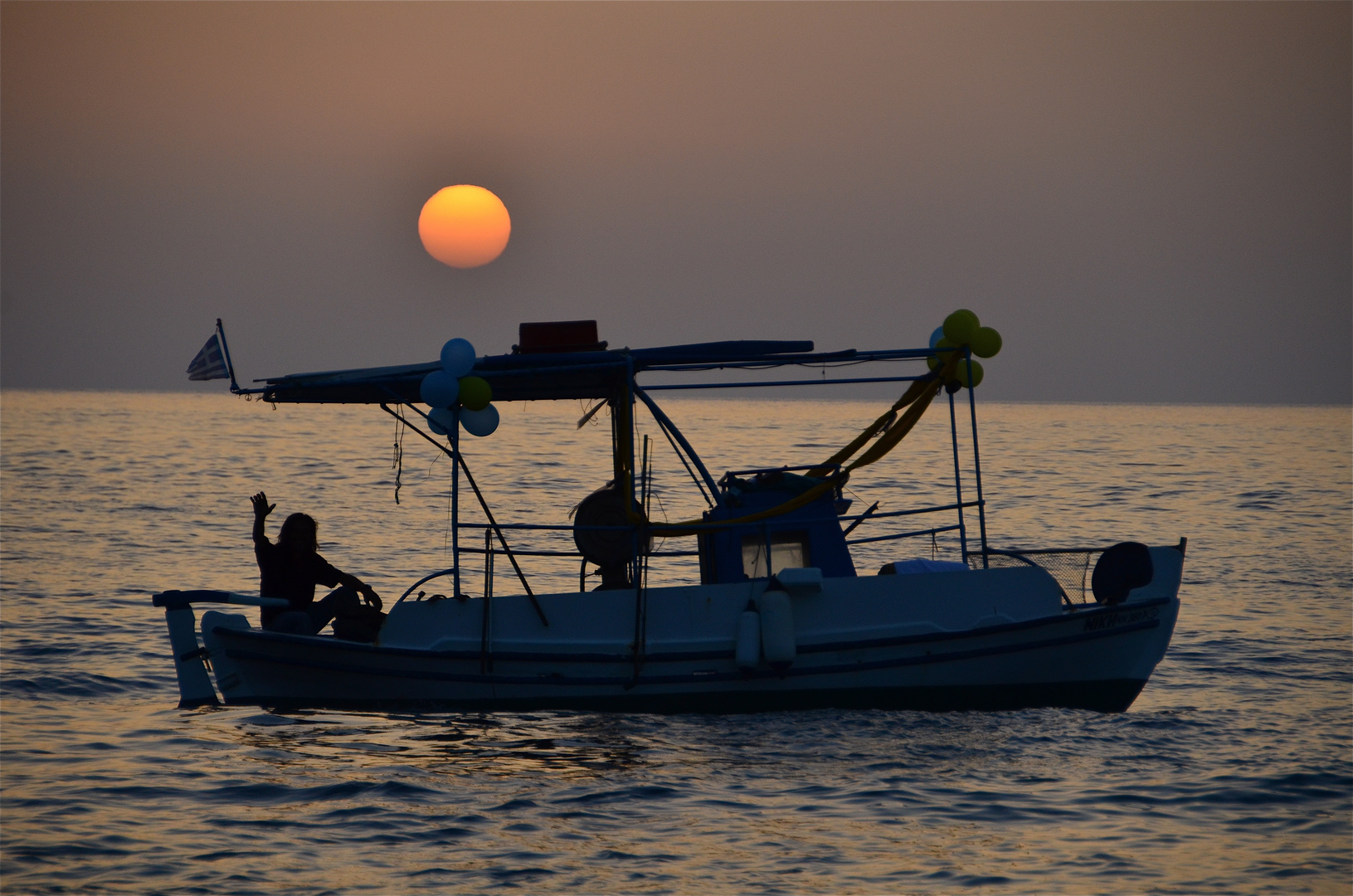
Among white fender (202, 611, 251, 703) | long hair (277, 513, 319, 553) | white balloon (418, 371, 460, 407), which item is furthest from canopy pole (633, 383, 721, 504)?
white fender (202, 611, 251, 703)

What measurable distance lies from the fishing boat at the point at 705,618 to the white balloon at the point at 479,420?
0.03 metres

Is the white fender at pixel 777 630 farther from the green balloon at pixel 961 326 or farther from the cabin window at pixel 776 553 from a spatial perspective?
the green balloon at pixel 961 326

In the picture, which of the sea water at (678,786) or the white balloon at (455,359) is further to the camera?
the white balloon at (455,359)

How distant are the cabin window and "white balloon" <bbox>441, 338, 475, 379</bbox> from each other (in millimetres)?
3476

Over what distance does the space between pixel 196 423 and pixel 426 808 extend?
117 m

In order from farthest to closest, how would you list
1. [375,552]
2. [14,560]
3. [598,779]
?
[375,552] → [14,560] → [598,779]

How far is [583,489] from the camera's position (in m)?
47.3

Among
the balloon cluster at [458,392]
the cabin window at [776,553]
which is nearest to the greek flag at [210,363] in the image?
the balloon cluster at [458,392]

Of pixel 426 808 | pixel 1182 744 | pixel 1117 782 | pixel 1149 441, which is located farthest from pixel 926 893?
pixel 1149 441

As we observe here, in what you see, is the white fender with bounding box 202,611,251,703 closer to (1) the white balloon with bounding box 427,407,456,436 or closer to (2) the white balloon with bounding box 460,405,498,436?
(1) the white balloon with bounding box 427,407,456,436

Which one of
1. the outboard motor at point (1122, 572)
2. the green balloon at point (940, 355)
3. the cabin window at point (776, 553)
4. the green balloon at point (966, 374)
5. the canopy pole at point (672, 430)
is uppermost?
the green balloon at point (940, 355)

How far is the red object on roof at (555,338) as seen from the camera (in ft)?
43.2

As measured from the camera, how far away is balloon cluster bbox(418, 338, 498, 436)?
12.5 meters

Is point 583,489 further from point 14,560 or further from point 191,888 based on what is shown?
point 191,888
